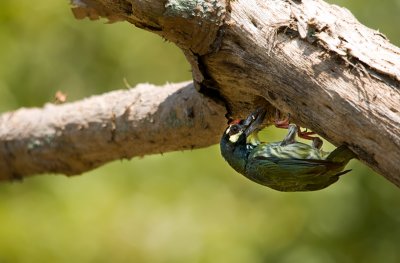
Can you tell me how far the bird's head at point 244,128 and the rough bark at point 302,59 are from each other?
0.07 metres

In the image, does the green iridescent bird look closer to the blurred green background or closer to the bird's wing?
the bird's wing

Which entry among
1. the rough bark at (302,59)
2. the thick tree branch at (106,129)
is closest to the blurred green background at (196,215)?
the thick tree branch at (106,129)

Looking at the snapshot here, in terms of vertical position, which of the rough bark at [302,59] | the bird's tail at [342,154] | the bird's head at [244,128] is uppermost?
the rough bark at [302,59]

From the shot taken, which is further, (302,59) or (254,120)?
(254,120)

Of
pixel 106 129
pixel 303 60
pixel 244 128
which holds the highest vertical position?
pixel 303 60

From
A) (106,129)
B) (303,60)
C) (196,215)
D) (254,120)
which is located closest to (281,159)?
(254,120)

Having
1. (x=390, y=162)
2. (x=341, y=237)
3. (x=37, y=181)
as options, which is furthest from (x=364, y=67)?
(x=37, y=181)

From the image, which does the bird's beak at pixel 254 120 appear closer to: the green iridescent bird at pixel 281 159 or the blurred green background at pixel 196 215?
the green iridescent bird at pixel 281 159

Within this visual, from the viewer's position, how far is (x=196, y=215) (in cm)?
422

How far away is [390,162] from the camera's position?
2156mm

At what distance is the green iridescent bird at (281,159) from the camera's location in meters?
2.36

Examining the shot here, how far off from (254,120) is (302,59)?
33 cm

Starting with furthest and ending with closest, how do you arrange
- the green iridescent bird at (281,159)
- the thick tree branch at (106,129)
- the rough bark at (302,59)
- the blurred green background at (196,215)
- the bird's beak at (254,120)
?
the blurred green background at (196,215)
the thick tree branch at (106,129)
the bird's beak at (254,120)
the green iridescent bird at (281,159)
the rough bark at (302,59)

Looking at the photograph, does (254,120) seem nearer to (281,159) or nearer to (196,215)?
(281,159)
